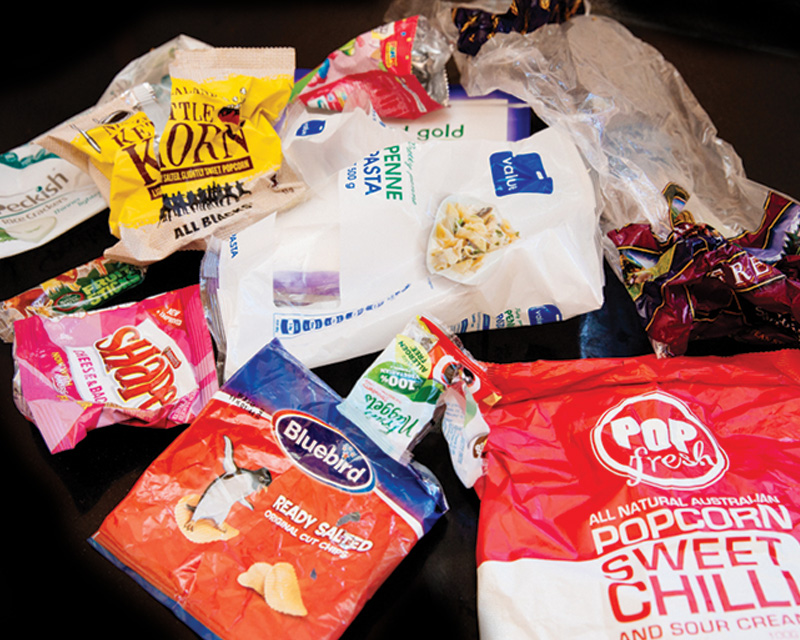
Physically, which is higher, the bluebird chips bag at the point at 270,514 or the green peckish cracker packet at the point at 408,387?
the green peckish cracker packet at the point at 408,387

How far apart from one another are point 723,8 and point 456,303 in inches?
28.3

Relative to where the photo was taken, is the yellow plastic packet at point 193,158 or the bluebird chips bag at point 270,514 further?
the yellow plastic packet at point 193,158

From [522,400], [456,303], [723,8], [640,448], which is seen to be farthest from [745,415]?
[723,8]

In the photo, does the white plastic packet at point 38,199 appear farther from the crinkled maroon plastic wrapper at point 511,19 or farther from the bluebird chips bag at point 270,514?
the crinkled maroon plastic wrapper at point 511,19

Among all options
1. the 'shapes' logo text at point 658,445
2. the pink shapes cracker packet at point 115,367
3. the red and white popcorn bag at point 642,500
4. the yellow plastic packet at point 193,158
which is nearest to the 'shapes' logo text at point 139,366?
the pink shapes cracker packet at point 115,367

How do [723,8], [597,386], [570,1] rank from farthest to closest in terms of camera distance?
[723,8] → [570,1] → [597,386]

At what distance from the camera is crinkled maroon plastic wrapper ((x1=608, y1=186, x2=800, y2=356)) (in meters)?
0.61

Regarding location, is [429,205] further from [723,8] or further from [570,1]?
[723,8]

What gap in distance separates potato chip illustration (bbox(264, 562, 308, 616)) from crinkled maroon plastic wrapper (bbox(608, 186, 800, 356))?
492 millimetres

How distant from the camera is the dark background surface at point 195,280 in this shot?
2.17ft

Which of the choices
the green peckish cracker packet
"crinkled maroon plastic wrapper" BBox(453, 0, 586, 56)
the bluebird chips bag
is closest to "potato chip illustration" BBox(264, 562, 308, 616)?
the bluebird chips bag

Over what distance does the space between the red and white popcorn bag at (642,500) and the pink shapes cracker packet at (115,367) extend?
0.37 m

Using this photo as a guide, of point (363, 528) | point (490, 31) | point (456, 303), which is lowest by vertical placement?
point (363, 528)

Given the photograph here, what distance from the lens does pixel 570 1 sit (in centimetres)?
83
